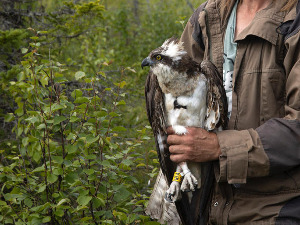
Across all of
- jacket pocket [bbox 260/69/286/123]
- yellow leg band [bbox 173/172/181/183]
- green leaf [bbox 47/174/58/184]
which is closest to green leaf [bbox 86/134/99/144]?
green leaf [bbox 47/174/58/184]

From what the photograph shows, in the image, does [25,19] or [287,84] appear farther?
[25,19]

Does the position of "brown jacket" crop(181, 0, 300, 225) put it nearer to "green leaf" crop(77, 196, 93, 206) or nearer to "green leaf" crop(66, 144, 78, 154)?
"green leaf" crop(77, 196, 93, 206)

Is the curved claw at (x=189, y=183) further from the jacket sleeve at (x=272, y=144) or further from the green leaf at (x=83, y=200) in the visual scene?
the green leaf at (x=83, y=200)

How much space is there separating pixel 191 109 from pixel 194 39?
2.07 feet

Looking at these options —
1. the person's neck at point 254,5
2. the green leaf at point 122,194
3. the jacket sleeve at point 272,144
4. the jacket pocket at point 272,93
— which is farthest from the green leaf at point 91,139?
the person's neck at point 254,5

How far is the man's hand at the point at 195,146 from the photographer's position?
2.98 meters

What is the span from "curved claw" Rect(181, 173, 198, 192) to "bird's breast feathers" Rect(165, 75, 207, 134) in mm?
367

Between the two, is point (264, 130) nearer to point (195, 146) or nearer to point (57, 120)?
point (195, 146)

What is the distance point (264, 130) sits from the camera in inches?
110

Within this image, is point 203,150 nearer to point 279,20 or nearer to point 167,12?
point 279,20

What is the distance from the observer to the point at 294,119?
8.99 ft

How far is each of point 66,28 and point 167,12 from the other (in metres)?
3.89

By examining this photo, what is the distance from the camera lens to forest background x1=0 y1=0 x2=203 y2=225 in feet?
Answer: 11.6

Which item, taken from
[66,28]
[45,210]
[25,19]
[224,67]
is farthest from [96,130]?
[25,19]
